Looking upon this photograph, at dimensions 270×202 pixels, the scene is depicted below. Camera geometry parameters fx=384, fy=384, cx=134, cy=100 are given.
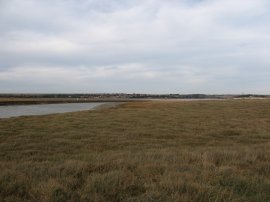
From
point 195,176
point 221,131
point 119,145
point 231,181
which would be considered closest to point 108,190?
point 195,176

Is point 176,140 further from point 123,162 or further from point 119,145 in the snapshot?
point 123,162

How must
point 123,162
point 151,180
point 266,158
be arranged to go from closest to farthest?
point 151,180, point 123,162, point 266,158

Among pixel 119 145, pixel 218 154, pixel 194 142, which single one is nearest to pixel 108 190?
pixel 218 154

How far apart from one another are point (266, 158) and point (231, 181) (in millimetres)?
3496

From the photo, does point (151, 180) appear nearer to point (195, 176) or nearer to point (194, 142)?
point (195, 176)

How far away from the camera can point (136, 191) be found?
6.69 metres

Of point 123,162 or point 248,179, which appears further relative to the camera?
point 123,162

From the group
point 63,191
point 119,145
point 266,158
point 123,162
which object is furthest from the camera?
point 119,145

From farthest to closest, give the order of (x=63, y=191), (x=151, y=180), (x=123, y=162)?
(x=123, y=162) < (x=151, y=180) < (x=63, y=191)

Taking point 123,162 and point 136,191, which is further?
point 123,162

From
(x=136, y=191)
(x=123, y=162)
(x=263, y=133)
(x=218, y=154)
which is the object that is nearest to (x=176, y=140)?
(x=263, y=133)

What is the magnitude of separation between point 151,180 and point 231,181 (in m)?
1.56

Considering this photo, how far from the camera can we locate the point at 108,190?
21.7 feet

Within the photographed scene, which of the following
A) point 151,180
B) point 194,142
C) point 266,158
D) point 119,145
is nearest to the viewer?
point 151,180
